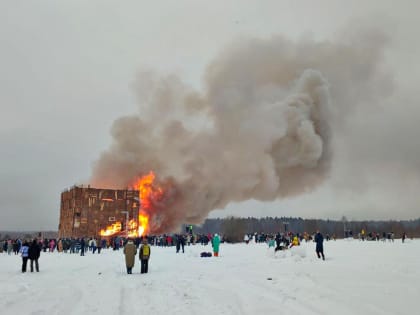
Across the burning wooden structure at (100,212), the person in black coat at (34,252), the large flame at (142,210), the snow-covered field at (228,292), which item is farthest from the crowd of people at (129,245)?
the burning wooden structure at (100,212)

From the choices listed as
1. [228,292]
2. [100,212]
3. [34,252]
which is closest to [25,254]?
[34,252]

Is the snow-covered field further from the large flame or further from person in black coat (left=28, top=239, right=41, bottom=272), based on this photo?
the large flame

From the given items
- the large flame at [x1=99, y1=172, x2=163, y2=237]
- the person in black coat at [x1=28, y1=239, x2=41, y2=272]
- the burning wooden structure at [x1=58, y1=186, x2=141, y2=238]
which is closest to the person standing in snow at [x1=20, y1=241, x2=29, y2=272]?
the person in black coat at [x1=28, y1=239, x2=41, y2=272]

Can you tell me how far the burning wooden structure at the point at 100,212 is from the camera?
50.8m

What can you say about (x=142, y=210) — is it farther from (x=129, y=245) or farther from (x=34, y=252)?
(x=129, y=245)

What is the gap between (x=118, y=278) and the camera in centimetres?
1284

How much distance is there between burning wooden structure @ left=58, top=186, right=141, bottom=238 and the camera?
167 feet

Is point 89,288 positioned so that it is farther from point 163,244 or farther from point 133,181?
point 133,181

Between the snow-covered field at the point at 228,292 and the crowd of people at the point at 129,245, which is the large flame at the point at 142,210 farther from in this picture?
the snow-covered field at the point at 228,292

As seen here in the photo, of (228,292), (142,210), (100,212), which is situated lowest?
(228,292)

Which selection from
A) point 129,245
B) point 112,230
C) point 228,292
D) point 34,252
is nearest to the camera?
point 228,292

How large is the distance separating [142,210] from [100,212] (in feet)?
18.2

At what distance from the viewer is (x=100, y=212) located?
51.8 metres

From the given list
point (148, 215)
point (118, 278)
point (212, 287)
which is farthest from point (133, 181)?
point (212, 287)
